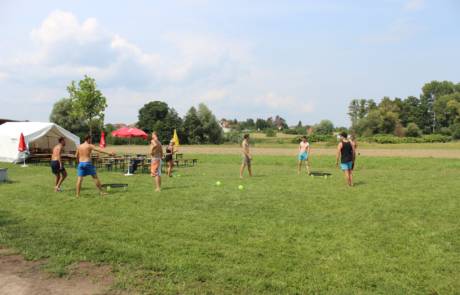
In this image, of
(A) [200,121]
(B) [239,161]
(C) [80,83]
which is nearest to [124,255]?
(B) [239,161]

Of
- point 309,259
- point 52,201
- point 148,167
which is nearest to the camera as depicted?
point 309,259

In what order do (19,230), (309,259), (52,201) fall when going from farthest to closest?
(52,201)
(19,230)
(309,259)

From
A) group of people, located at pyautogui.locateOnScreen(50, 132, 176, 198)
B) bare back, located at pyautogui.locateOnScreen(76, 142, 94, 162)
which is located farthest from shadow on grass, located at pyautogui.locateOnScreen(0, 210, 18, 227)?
bare back, located at pyautogui.locateOnScreen(76, 142, 94, 162)

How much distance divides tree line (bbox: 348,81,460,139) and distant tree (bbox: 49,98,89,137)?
2070 inches

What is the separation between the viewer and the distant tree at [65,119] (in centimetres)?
6047

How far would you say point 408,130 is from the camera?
8131 centimetres

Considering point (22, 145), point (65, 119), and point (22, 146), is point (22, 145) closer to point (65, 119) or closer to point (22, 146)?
point (22, 146)

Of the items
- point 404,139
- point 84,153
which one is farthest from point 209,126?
point 84,153

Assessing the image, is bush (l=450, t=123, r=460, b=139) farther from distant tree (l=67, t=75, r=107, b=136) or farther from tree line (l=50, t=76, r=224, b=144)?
distant tree (l=67, t=75, r=107, b=136)

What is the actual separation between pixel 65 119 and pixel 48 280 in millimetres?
62748

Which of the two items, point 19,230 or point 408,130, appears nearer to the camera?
point 19,230

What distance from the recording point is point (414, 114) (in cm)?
9238

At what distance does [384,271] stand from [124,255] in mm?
3501

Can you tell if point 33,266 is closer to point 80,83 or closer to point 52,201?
point 52,201
